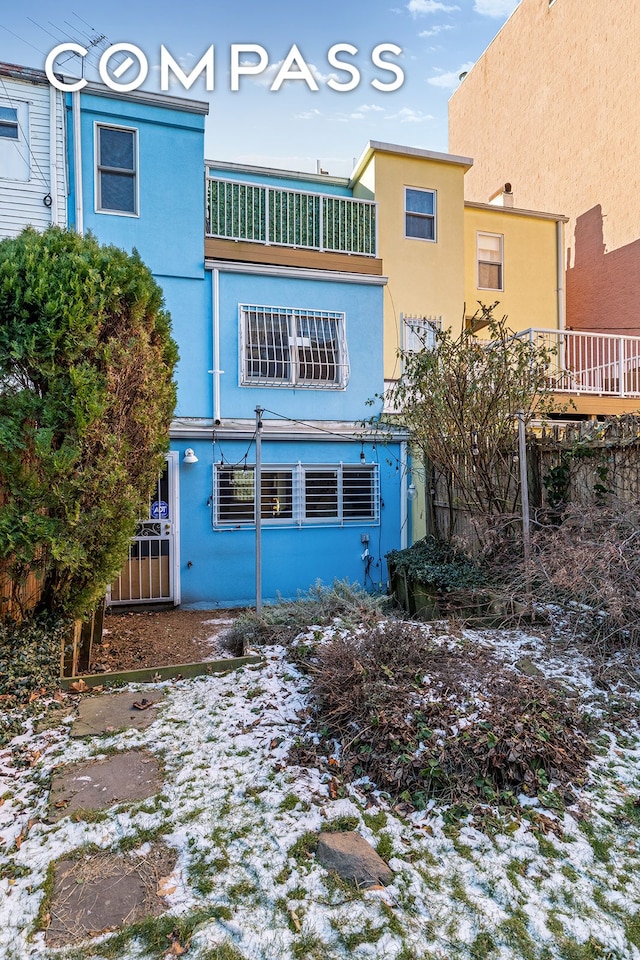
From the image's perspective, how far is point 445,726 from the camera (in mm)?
3158

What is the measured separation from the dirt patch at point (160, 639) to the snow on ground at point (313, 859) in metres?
2.08

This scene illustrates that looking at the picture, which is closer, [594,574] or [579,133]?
[594,574]

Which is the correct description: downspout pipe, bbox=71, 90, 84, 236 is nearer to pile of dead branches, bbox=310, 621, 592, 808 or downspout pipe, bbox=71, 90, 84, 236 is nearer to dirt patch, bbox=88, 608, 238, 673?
dirt patch, bbox=88, 608, 238, 673

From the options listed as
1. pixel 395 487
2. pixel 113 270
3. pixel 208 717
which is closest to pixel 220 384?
pixel 395 487

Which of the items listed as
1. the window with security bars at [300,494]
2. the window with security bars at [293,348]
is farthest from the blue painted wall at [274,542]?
the window with security bars at [293,348]

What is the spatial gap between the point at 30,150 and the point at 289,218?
13.2 feet

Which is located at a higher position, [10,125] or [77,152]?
[10,125]

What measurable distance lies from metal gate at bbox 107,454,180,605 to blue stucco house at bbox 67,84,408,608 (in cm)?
2

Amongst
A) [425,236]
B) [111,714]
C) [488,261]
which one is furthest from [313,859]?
[488,261]

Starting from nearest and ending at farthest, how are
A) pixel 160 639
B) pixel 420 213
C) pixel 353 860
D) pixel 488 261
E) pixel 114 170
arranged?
pixel 353 860 < pixel 160 639 < pixel 114 170 < pixel 420 213 < pixel 488 261

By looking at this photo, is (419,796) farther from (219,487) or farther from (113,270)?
(219,487)

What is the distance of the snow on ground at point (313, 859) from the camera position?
2.08m

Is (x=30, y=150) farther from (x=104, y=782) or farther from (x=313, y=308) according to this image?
(x=104, y=782)

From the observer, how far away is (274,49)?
7.65 meters
